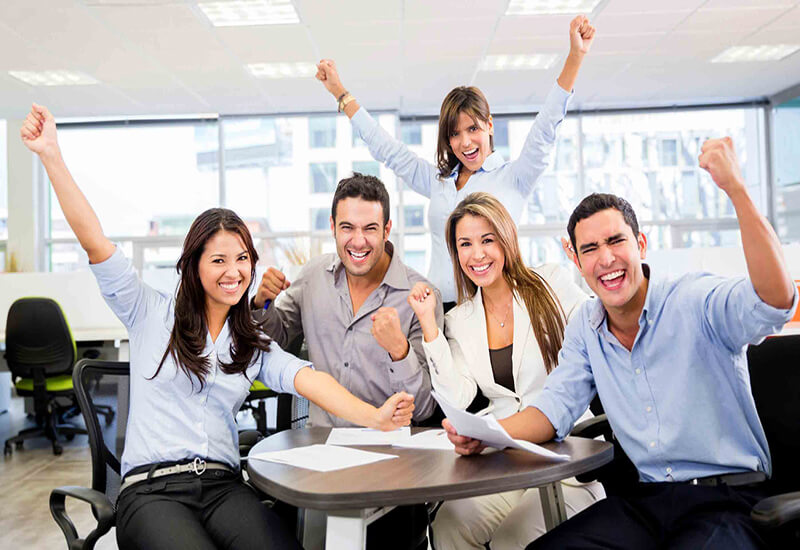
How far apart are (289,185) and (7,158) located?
11.0ft

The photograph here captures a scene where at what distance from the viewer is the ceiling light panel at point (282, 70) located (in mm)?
6539

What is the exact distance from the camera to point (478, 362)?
2.00m

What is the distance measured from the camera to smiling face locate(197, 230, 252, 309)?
6.01ft

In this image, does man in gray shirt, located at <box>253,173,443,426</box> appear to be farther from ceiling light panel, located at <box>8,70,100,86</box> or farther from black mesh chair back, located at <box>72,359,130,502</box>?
ceiling light panel, located at <box>8,70,100,86</box>

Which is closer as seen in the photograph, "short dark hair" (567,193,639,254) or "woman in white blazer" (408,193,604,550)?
"short dark hair" (567,193,639,254)

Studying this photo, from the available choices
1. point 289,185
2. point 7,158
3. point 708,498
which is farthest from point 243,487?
point 7,158

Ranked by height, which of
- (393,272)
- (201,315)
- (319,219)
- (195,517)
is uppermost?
(319,219)

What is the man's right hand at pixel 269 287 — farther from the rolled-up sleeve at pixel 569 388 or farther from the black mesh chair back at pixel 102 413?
the rolled-up sleeve at pixel 569 388

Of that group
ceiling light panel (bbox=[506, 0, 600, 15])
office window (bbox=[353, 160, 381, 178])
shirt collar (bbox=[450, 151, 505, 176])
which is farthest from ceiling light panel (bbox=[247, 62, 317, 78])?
shirt collar (bbox=[450, 151, 505, 176])

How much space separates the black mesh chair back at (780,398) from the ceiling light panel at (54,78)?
6550 millimetres

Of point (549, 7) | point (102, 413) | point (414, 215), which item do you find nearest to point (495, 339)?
point (102, 413)

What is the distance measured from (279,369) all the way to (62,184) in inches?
27.5

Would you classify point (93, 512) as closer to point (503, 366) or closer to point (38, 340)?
point (503, 366)

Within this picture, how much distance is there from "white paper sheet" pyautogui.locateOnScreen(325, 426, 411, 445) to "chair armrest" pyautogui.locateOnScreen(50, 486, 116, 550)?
19.5 inches
